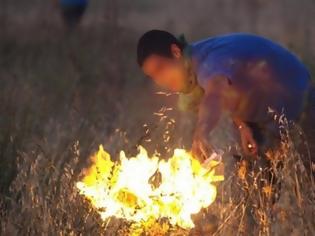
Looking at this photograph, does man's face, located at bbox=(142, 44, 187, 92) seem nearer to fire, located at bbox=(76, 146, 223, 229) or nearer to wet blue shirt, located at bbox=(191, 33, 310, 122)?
wet blue shirt, located at bbox=(191, 33, 310, 122)

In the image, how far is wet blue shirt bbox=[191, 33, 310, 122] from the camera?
5387mm

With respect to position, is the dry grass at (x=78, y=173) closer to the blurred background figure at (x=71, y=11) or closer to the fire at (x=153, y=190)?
the fire at (x=153, y=190)

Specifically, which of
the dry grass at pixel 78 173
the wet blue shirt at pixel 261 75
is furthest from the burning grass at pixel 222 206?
the wet blue shirt at pixel 261 75

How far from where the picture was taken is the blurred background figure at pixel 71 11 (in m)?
14.3

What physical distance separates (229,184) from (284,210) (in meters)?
0.44

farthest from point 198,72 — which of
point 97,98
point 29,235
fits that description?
point 97,98

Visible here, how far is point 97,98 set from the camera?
35.8ft

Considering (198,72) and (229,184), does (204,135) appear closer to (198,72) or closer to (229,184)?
(198,72)

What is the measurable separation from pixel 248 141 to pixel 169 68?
29.2 inches

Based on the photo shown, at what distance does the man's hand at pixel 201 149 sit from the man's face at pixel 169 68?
41cm

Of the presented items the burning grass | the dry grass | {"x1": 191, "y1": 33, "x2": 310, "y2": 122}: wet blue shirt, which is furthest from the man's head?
the burning grass

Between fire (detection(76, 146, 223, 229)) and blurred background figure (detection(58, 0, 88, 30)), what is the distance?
376 inches

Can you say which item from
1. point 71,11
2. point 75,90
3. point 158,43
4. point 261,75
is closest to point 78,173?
point 158,43

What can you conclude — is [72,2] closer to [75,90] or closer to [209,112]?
[75,90]
